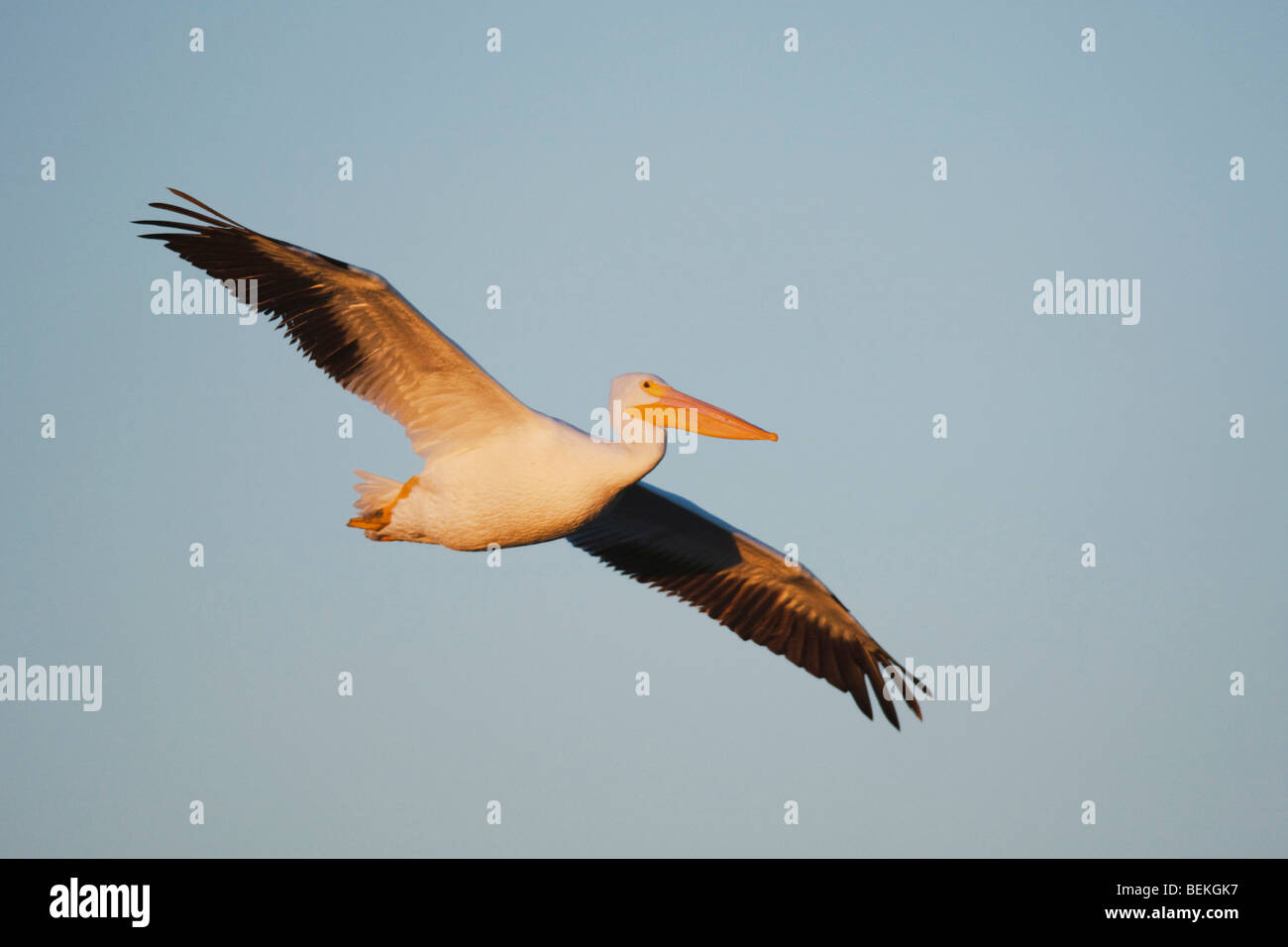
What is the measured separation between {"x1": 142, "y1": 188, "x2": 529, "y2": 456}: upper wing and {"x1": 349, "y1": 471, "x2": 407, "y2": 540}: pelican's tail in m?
0.34

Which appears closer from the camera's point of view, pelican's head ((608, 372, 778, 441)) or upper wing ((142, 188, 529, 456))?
upper wing ((142, 188, 529, 456))

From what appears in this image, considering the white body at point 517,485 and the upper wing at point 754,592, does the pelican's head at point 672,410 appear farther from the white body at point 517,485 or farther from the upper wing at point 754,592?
the upper wing at point 754,592

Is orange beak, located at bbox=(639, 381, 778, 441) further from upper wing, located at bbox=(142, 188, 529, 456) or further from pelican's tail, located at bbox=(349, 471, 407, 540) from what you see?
pelican's tail, located at bbox=(349, 471, 407, 540)

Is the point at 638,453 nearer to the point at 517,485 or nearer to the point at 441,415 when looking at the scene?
the point at 517,485

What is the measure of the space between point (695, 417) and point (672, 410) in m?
0.18

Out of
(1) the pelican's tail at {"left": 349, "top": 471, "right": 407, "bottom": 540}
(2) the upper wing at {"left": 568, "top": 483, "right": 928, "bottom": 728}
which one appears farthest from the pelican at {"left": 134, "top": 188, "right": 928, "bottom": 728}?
(2) the upper wing at {"left": 568, "top": 483, "right": 928, "bottom": 728}

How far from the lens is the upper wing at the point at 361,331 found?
25.7 feet

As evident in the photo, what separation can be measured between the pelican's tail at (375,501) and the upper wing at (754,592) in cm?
191

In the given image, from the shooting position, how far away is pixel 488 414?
8273 millimetres

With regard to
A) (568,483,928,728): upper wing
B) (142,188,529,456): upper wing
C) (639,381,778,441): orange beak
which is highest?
(142,188,529,456): upper wing

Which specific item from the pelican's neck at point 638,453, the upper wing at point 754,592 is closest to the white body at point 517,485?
the pelican's neck at point 638,453

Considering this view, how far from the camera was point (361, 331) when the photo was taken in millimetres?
8141

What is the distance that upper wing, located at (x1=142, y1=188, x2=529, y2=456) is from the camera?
25.7 ft
